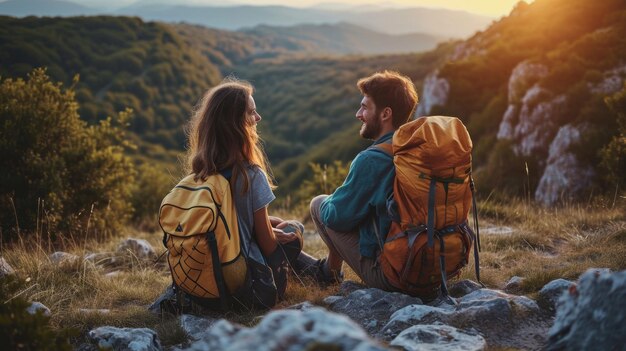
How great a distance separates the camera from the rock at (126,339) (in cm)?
337

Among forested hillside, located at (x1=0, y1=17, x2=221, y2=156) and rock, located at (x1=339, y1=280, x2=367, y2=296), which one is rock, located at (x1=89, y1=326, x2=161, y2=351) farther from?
forested hillside, located at (x1=0, y1=17, x2=221, y2=156)

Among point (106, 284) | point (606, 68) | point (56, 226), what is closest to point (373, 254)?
point (106, 284)

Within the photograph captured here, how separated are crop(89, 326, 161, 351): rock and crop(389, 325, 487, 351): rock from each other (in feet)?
5.50

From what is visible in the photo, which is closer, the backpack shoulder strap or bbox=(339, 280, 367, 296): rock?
the backpack shoulder strap

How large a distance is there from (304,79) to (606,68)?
285 ft

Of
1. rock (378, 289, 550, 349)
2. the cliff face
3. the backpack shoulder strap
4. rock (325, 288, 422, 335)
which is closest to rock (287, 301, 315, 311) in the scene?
rock (325, 288, 422, 335)

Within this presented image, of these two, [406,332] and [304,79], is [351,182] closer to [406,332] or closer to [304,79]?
[406,332]

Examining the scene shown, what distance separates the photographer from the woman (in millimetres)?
4102

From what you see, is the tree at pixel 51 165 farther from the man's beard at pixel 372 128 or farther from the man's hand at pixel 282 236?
the man's beard at pixel 372 128

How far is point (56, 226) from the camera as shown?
9352mm

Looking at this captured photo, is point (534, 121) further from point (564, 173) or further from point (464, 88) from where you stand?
point (464, 88)

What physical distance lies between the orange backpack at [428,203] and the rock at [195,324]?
1.49 meters

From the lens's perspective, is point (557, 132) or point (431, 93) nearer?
point (557, 132)

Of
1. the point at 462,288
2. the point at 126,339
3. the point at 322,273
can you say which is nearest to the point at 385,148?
the point at 462,288
